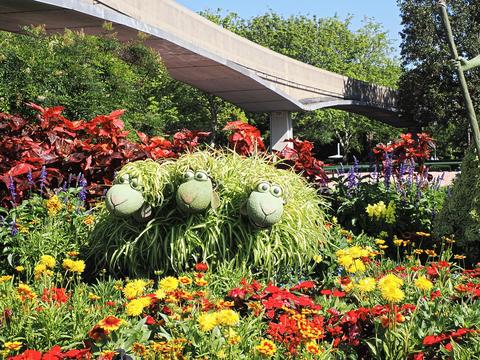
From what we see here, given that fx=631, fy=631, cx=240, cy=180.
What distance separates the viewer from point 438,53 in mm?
32656

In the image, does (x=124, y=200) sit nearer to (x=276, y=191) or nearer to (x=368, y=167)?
(x=276, y=191)

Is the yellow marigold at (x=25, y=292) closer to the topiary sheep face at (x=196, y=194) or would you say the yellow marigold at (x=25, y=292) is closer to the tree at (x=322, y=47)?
the topiary sheep face at (x=196, y=194)

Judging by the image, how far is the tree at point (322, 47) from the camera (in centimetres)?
4172

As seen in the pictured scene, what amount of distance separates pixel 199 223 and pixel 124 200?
482 mm

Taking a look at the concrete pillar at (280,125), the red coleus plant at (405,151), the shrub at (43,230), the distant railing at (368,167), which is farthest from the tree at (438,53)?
the shrub at (43,230)

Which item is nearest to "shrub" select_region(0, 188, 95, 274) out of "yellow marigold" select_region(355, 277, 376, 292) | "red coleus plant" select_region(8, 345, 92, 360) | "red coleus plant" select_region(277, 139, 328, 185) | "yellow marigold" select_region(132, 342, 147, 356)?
"red coleus plant" select_region(8, 345, 92, 360)

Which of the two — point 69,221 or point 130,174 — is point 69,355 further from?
point 69,221

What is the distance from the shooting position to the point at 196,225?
12.6 feet

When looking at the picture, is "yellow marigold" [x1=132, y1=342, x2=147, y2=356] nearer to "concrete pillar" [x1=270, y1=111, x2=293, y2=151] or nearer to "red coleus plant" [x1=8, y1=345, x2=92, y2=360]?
"red coleus plant" [x1=8, y1=345, x2=92, y2=360]

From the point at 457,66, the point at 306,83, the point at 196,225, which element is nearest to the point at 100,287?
the point at 196,225

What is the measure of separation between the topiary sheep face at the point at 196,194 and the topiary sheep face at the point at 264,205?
25cm

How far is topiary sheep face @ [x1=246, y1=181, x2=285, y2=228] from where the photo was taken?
3588 millimetres

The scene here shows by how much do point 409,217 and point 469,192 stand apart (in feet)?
2.87

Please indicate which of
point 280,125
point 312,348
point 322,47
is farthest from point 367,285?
point 322,47
